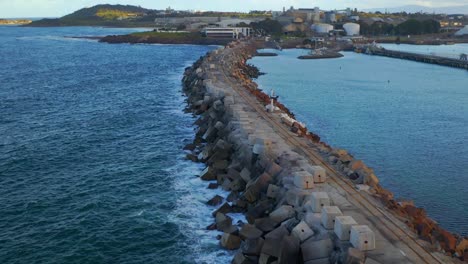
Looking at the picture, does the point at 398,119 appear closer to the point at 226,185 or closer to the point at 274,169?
the point at 226,185

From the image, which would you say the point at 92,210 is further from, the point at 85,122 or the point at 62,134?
the point at 85,122

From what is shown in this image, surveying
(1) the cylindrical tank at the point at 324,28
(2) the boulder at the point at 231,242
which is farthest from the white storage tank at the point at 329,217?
(1) the cylindrical tank at the point at 324,28

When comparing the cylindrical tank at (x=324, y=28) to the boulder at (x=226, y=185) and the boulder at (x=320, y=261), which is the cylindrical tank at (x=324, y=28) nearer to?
the boulder at (x=226, y=185)

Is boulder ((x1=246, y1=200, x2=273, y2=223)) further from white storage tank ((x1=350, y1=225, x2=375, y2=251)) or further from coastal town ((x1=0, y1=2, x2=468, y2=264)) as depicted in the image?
white storage tank ((x1=350, y1=225, x2=375, y2=251))

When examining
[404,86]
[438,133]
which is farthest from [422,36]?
[438,133]

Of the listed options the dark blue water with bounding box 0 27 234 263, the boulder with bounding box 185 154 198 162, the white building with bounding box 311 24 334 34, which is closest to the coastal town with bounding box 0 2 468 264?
the boulder with bounding box 185 154 198 162

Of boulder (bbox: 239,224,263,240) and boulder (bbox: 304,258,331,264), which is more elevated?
boulder (bbox: 304,258,331,264)
